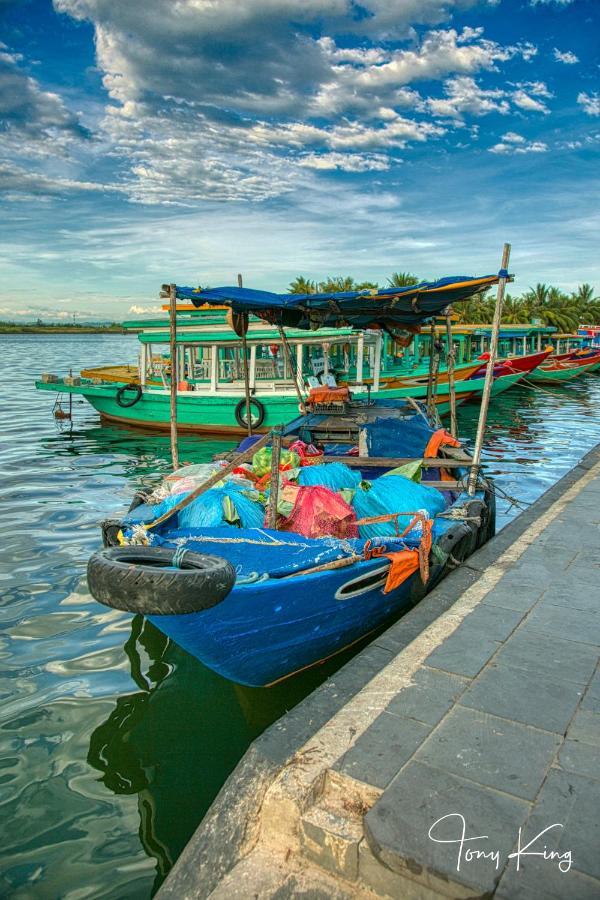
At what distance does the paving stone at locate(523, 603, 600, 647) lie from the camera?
4.06 m

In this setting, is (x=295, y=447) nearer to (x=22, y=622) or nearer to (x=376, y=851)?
(x=22, y=622)

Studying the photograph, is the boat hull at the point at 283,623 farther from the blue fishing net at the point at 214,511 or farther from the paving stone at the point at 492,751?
the paving stone at the point at 492,751

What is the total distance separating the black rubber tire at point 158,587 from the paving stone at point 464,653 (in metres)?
1.28

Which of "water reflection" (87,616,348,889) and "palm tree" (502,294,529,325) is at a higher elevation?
"palm tree" (502,294,529,325)

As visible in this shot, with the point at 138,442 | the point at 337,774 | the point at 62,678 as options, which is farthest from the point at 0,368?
A: the point at 337,774

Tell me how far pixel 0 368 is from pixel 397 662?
49.5 m

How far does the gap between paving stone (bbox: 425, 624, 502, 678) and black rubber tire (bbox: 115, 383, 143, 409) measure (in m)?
16.0

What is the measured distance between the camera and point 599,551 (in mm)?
5812

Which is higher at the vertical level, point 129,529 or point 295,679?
point 129,529

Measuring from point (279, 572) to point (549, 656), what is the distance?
1698 mm

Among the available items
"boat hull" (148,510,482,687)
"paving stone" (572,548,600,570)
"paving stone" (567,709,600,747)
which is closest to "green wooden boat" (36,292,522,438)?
"paving stone" (572,548,600,570)

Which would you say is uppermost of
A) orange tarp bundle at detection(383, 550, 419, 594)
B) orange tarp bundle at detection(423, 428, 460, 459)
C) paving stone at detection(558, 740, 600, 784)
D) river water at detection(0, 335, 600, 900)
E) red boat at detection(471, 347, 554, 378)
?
red boat at detection(471, 347, 554, 378)

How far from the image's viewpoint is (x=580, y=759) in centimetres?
283

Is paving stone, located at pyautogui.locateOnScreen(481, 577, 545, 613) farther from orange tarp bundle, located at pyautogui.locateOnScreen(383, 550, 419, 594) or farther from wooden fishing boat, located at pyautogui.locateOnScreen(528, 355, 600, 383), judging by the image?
wooden fishing boat, located at pyautogui.locateOnScreen(528, 355, 600, 383)
